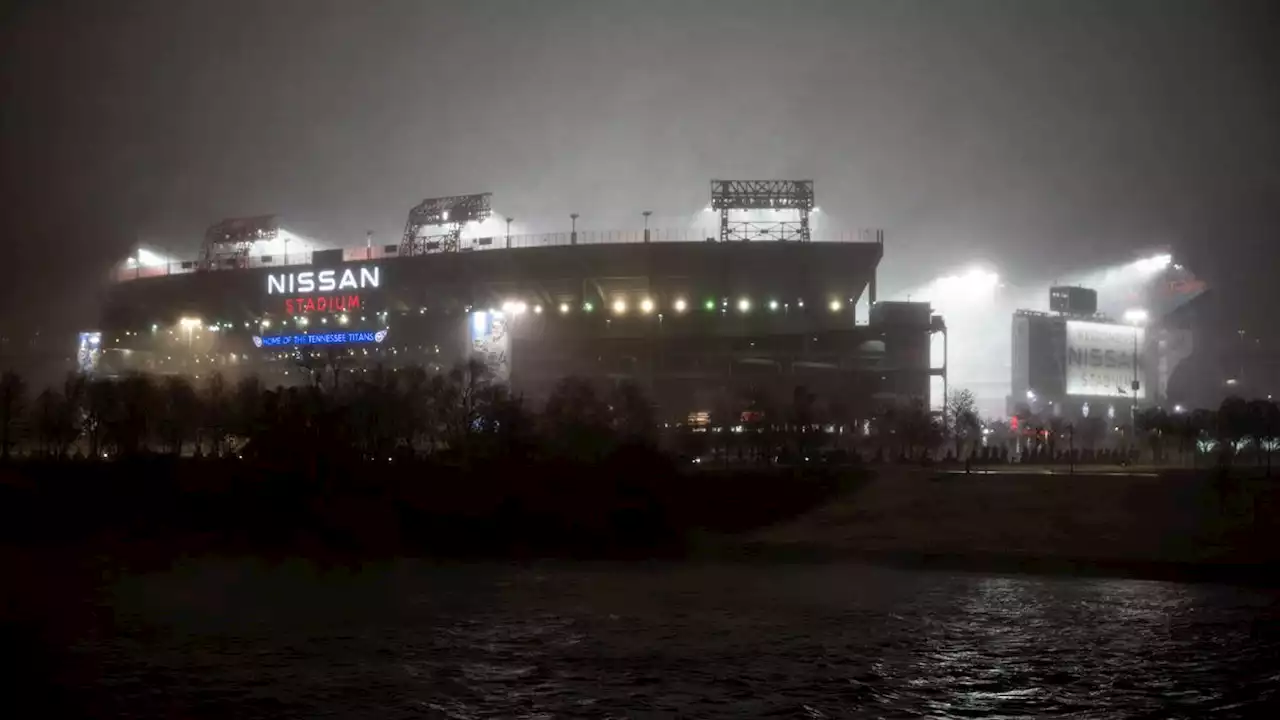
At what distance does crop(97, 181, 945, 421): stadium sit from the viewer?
67.2 meters

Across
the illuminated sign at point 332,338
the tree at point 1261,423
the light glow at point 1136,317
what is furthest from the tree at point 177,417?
the light glow at point 1136,317

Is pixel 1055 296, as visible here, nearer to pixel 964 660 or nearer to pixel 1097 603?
pixel 1097 603

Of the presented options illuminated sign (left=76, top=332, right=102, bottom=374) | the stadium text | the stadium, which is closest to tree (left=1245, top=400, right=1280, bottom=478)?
the stadium

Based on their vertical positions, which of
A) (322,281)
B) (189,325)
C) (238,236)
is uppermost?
(238,236)

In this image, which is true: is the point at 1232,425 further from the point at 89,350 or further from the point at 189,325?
the point at 89,350

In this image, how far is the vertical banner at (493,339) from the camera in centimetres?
6825

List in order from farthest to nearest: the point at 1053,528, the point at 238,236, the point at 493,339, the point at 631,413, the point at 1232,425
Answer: the point at 238,236
the point at 493,339
the point at 631,413
the point at 1232,425
the point at 1053,528

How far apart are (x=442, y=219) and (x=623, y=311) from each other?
13.7 metres

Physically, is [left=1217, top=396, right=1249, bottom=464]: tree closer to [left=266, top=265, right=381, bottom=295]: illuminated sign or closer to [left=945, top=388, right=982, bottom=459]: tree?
[left=945, top=388, right=982, bottom=459]: tree

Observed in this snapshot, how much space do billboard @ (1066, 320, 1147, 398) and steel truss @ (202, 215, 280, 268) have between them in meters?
58.1

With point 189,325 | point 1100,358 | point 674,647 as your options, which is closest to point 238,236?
point 189,325

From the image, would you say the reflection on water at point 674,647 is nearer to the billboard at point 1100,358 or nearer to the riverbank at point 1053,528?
the riverbank at point 1053,528

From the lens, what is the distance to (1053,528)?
90.4 ft

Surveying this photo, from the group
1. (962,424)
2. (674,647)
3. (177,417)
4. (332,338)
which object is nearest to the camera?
(674,647)
